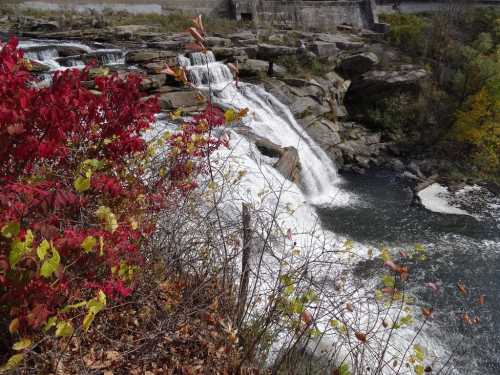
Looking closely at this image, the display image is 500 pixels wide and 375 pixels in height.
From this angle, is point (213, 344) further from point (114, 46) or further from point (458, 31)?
point (458, 31)

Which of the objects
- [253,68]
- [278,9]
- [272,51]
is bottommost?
[253,68]

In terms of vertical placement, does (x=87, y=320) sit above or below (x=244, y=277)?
above

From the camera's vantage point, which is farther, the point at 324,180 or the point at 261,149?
the point at 324,180

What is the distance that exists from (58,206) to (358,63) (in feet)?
47.5

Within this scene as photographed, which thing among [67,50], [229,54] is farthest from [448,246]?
[67,50]

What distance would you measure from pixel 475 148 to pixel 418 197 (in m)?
4.36

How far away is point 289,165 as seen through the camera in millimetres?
8969

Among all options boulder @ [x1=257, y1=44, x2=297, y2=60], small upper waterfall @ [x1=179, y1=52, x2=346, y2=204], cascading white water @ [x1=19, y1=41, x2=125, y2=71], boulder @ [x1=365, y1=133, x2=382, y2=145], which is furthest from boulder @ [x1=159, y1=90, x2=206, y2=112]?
boulder @ [x1=365, y1=133, x2=382, y2=145]

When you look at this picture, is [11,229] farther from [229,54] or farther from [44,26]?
[44,26]

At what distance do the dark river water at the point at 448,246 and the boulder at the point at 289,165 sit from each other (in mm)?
1015

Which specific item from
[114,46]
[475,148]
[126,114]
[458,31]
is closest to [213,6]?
[114,46]

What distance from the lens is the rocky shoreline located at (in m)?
10.9

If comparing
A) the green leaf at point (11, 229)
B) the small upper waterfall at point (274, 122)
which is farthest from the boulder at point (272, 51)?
the green leaf at point (11, 229)

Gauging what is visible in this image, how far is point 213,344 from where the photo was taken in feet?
9.97
